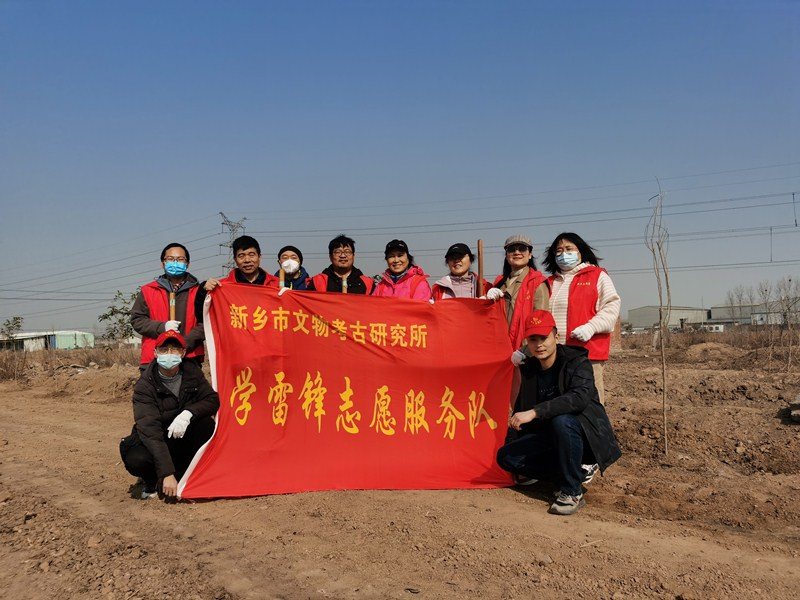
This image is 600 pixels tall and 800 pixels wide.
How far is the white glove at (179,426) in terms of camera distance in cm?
423

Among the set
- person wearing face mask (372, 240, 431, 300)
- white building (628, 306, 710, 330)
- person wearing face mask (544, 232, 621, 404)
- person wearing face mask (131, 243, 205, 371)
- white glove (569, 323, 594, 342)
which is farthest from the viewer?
white building (628, 306, 710, 330)

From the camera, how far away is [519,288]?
4.99 m

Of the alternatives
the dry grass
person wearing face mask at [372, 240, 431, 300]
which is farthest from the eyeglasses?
the dry grass

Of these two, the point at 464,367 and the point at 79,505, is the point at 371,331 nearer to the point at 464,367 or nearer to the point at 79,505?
the point at 464,367

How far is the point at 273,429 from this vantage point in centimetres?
456

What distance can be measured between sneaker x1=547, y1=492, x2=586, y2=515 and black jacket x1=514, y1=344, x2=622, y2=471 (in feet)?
1.09

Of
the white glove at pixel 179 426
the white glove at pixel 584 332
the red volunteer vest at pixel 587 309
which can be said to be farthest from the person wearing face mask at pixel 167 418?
the red volunteer vest at pixel 587 309

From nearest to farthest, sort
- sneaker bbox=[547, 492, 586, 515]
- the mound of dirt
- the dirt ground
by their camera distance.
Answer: the dirt ground < sneaker bbox=[547, 492, 586, 515] < the mound of dirt

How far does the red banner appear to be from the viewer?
4500mm

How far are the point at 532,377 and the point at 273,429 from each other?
6.77 ft

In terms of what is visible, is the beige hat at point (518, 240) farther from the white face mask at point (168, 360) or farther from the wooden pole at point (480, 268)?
the white face mask at point (168, 360)

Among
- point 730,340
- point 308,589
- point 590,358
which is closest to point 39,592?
point 308,589

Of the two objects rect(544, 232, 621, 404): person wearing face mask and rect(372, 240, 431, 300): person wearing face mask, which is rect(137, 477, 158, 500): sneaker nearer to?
rect(372, 240, 431, 300): person wearing face mask

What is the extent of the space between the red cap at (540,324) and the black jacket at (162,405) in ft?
8.07
